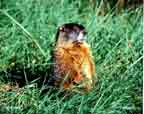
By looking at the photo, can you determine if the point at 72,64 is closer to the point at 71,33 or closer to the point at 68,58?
the point at 68,58

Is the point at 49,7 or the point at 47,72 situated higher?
the point at 49,7

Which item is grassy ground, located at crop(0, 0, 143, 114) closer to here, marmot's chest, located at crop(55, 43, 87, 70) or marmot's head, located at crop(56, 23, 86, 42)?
marmot's chest, located at crop(55, 43, 87, 70)

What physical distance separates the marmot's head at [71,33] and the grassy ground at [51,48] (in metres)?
0.29

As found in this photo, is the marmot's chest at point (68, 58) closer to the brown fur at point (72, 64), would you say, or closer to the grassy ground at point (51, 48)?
the brown fur at point (72, 64)

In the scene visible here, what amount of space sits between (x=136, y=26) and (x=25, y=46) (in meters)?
1.10

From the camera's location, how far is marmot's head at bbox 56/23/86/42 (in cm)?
309

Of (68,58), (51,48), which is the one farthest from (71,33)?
(51,48)

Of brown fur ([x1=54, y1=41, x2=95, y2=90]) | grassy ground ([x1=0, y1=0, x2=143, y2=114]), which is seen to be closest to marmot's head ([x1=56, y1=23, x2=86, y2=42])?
brown fur ([x1=54, y1=41, x2=95, y2=90])

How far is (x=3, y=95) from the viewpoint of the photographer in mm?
3107

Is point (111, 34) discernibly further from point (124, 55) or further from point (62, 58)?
point (62, 58)

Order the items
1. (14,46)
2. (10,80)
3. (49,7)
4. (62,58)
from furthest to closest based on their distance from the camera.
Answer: (49,7)
(14,46)
(10,80)
(62,58)

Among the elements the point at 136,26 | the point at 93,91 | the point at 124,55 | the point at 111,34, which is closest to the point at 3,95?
the point at 93,91

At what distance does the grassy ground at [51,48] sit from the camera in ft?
10.0

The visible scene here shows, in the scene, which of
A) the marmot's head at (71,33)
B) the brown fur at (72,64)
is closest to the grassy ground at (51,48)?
the brown fur at (72,64)
